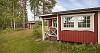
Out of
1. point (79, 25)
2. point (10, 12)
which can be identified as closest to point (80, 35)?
point (79, 25)

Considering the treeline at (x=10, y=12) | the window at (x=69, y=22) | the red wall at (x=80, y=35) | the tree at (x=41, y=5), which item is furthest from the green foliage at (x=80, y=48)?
the tree at (x=41, y=5)

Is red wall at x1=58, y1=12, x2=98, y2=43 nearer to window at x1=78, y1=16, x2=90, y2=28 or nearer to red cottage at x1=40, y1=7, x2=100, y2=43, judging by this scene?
red cottage at x1=40, y1=7, x2=100, y2=43

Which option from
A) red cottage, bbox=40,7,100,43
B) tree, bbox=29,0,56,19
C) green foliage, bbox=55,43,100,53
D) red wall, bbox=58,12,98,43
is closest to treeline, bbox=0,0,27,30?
tree, bbox=29,0,56,19

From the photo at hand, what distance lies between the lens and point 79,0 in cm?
3005

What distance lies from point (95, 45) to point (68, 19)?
353cm

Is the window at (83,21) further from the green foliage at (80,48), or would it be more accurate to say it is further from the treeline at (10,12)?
the treeline at (10,12)

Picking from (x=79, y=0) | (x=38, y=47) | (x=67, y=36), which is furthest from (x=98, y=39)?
(x=79, y=0)

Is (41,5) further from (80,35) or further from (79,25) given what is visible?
(80,35)

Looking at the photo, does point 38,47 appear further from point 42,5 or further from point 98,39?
point 42,5

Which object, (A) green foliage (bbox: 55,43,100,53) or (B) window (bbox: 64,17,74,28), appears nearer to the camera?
(A) green foliage (bbox: 55,43,100,53)

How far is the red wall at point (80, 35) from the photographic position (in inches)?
485

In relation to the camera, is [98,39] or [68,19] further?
[68,19]

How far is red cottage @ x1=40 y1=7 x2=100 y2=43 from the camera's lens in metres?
12.3

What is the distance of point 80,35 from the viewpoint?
1317cm
